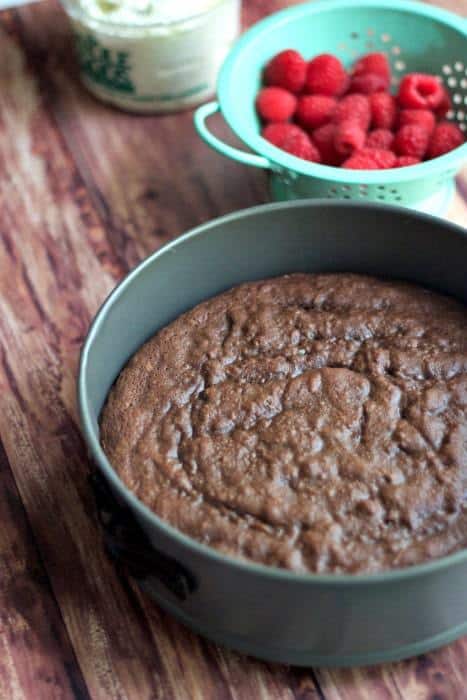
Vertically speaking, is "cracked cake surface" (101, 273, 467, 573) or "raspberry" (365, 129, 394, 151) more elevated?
"raspberry" (365, 129, 394, 151)

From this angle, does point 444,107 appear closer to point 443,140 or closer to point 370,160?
point 443,140

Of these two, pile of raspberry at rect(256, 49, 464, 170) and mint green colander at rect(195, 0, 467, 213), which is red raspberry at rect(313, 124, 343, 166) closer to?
pile of raspberry at rect(256, 49, 464, 170)

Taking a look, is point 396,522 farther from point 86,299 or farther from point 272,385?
point 86,299

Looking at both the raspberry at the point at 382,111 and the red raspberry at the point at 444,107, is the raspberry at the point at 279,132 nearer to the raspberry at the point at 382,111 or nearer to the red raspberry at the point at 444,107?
the raspberry at the point at 382,111

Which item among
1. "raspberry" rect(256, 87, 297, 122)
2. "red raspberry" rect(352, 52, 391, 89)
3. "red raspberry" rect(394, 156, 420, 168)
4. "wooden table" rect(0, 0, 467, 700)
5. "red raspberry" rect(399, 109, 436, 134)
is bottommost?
"wooden table" rect(0, 0, 467, 700)

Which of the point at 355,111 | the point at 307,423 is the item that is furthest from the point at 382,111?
the point at 307,423

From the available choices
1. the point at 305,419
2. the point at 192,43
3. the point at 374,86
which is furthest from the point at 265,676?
the point at 192,43

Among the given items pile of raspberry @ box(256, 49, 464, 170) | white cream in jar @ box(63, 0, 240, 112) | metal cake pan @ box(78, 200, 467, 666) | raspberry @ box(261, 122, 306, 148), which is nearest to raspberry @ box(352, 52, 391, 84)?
pile of raspberry @ box(256, 49, 464, 170)
